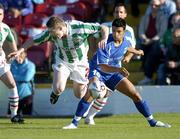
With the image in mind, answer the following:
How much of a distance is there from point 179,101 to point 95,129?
3.52 metres

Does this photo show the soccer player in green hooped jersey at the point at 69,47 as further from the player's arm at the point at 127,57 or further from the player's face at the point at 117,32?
the player's arm at the point at 127,57

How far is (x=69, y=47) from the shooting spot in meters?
11.8

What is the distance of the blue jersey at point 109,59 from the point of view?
10727mm

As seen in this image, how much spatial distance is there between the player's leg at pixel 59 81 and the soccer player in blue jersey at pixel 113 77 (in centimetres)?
88

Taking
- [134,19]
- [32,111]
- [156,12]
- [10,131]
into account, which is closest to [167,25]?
[156,12]

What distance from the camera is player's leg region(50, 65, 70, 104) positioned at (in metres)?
11.7

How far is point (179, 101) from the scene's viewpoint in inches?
540

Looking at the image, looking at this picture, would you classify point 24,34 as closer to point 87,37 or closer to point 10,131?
point 87,37

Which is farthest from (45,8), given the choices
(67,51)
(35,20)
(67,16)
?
(67,51)

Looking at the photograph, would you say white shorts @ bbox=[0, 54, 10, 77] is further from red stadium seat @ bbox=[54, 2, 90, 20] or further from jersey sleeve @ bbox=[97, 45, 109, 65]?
red stadium seat @ bbox=[54, 2, 90, 20]

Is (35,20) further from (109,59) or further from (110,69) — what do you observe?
(110,69)

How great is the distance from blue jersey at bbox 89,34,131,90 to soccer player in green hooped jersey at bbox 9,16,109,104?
17cm

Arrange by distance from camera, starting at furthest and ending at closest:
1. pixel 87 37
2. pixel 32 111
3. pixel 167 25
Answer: pixel 167 25, pixel 32 111, pixel 87 37

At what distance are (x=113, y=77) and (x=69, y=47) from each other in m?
1.31
